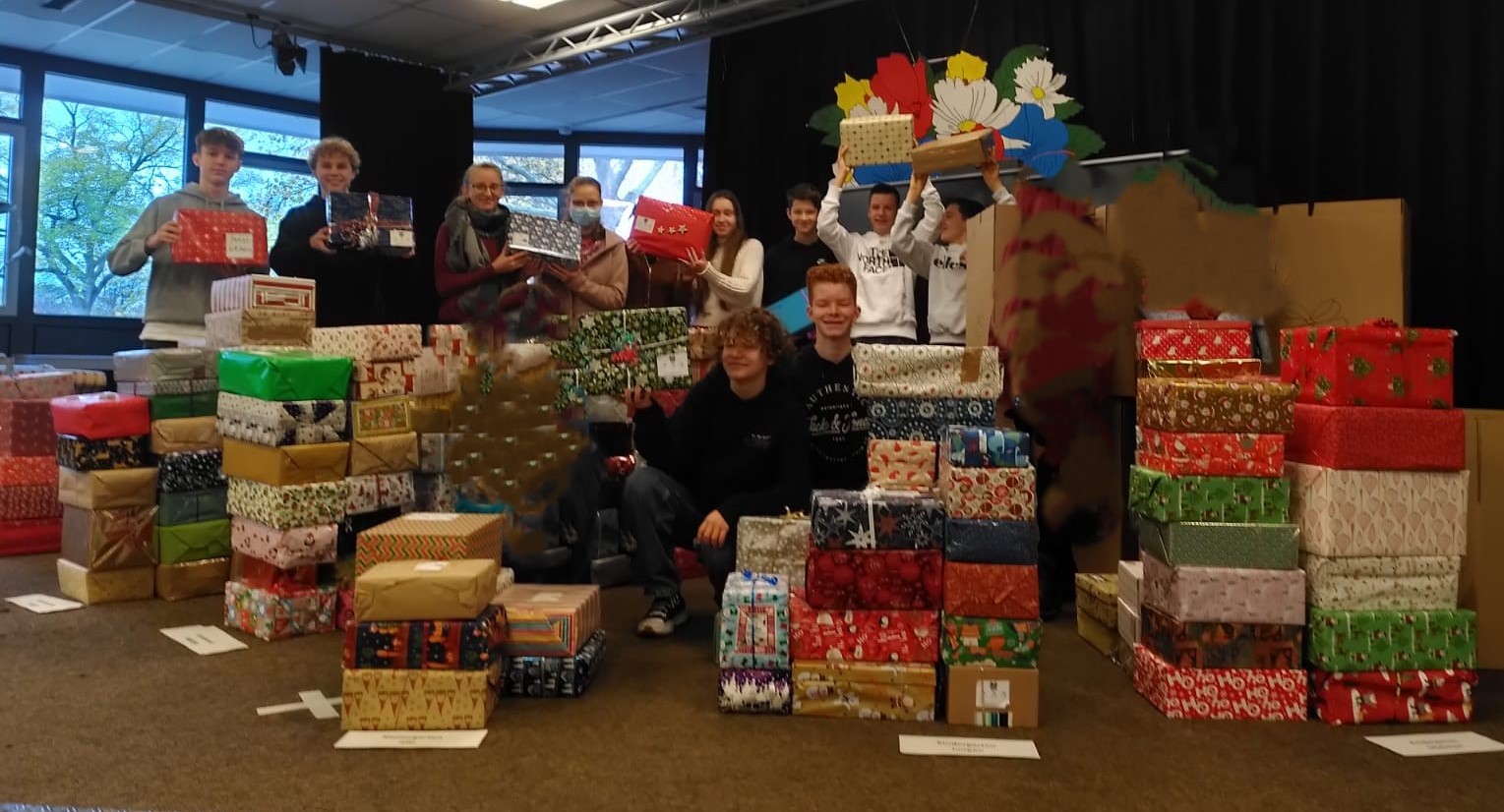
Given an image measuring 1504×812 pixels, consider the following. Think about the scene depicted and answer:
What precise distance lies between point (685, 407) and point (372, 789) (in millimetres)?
1525

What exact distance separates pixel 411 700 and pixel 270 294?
5.81 feet

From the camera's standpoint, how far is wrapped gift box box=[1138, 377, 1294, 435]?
2.45 metres

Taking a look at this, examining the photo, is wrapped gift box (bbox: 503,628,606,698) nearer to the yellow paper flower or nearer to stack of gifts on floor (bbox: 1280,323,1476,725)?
stack of gifts on floor (bbox: 1280,323,1476,725)

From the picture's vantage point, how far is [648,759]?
2109mm

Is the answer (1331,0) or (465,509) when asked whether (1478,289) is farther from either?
(465,509)

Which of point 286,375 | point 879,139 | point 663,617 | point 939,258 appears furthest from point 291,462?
point 939,258

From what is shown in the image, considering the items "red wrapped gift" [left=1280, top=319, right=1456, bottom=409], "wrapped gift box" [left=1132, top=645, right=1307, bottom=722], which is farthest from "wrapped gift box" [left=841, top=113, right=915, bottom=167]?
"wrapped gift box" [left=1132, top=645, right=1307, bottom=722]

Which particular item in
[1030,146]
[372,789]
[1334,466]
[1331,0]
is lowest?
[372,789]

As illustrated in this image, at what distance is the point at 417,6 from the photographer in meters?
6.37

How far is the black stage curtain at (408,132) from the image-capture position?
7102 mm

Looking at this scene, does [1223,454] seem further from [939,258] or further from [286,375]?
[286,375]

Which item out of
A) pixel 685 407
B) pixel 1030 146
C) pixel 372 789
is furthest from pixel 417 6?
pixel 372 789

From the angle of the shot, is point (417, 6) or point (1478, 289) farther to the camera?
point (417, 6)

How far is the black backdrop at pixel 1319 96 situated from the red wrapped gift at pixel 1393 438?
1609 mm
